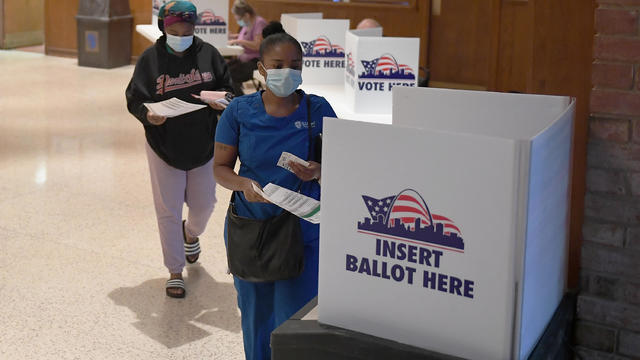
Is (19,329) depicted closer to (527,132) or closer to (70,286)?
(70,286)

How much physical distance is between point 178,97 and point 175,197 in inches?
22.6

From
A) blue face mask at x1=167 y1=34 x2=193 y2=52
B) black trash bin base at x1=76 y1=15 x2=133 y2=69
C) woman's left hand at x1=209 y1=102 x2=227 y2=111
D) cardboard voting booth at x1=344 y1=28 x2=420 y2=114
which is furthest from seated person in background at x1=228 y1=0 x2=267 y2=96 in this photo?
woman's left hand at x1=209 y1=102 x2=227 y2=111

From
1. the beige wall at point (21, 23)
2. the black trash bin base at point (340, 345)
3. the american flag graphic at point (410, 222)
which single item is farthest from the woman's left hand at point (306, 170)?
the beige wall at point (21, 23)

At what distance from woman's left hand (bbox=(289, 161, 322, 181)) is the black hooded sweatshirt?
167cm

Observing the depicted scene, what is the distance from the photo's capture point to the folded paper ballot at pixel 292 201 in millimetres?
2693

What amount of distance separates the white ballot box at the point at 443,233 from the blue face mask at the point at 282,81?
50.4 inches

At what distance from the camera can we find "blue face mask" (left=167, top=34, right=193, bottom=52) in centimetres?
452

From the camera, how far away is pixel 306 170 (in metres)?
3.04

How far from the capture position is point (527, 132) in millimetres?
2070

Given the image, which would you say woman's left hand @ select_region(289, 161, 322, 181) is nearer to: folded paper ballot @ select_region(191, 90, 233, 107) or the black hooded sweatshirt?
folded paper ballot @ select_region(191, 90, 233, 107)

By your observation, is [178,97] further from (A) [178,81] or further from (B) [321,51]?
(B) [321,51]

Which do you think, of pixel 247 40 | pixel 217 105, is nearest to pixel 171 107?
pixel 217 105

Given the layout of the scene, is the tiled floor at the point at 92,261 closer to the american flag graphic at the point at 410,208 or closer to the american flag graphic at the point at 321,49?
the american flag graphic at the point at 321,49

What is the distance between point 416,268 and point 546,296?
338mm
